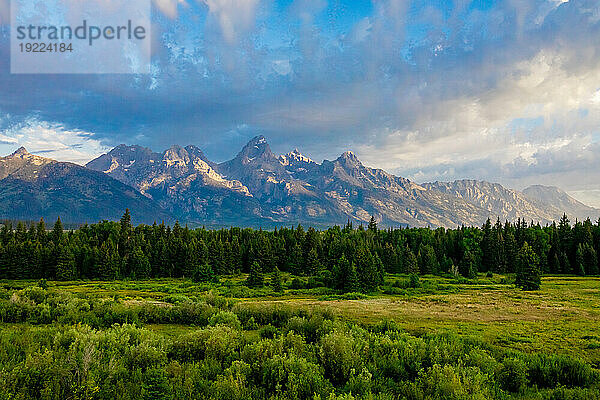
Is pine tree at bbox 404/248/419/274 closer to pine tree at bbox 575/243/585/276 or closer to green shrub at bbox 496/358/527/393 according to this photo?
pine tree at bbox 575/243/585/276

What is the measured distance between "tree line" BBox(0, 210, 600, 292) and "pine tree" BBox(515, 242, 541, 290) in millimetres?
18070

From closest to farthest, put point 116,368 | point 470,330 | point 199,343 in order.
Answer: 1. point 116,368
2. point 199,343
3. point 470,330

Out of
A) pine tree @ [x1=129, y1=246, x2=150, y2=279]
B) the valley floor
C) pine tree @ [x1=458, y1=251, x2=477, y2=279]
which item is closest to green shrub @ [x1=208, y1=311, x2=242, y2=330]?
the valley floor

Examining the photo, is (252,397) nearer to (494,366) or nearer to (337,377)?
(337,377)

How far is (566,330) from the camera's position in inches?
1118

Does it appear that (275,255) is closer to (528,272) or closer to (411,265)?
(411,265)

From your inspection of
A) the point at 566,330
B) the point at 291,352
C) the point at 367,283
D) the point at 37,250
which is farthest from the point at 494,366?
the point at 37,250

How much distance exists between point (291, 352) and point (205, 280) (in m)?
74.5

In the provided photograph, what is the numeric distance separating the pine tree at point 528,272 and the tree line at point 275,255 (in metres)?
18.1

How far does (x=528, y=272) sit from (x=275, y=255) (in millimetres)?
73508

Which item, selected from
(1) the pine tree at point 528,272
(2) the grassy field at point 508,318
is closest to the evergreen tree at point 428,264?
(1) the pine tree at point 528,272

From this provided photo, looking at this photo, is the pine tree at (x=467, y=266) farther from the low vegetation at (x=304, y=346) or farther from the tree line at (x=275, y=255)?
the low vegetation at (x=304, y=346)

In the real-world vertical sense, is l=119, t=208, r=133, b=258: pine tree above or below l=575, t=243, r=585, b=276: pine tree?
above

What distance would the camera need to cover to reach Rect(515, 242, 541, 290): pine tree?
61.9 metres
